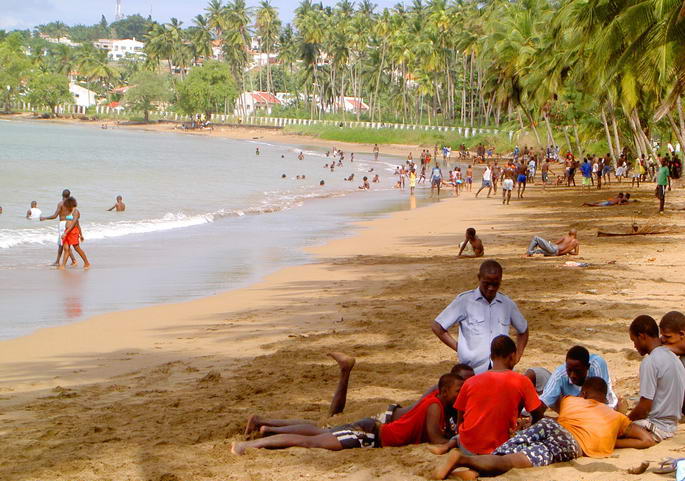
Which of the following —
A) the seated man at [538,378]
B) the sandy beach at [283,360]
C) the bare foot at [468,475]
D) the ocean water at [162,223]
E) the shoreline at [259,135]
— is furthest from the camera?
the shoreline at [259,135]

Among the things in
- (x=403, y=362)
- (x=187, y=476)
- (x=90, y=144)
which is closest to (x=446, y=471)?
(x=187, y=476)

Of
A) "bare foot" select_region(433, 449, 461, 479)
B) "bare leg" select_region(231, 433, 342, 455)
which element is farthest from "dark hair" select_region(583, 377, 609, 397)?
"bare leg" select_region(231, 433, 342, 455)

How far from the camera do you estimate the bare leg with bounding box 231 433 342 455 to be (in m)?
6.34

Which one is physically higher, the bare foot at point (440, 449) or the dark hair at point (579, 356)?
the dark hair at point (579, 356)

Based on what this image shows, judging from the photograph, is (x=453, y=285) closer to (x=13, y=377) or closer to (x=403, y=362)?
(x=403, y=362)

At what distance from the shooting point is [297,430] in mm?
6480

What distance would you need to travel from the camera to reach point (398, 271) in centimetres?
1574

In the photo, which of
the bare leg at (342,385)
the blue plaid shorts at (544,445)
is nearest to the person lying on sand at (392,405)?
the bare leg at (342,385)

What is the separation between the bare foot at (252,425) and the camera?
6.68 meters

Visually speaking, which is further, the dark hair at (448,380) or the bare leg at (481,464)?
the dark hair at (448,380)

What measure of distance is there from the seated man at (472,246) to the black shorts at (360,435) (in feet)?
33.7

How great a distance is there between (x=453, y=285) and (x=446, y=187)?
28.6 meters

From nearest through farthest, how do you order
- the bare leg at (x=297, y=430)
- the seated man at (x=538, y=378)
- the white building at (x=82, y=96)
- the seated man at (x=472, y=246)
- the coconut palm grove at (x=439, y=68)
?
the bare leg at (x=297, y=430)
the seated man at (x=538, y=378)
the seated man at (x=472, y=246)
the coconut palm grove at (x=439, y=68)
the white building at (x=82, y=96)

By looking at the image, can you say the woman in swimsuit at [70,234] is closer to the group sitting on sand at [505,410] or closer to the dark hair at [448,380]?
the group sitting on sand at [505,410]
